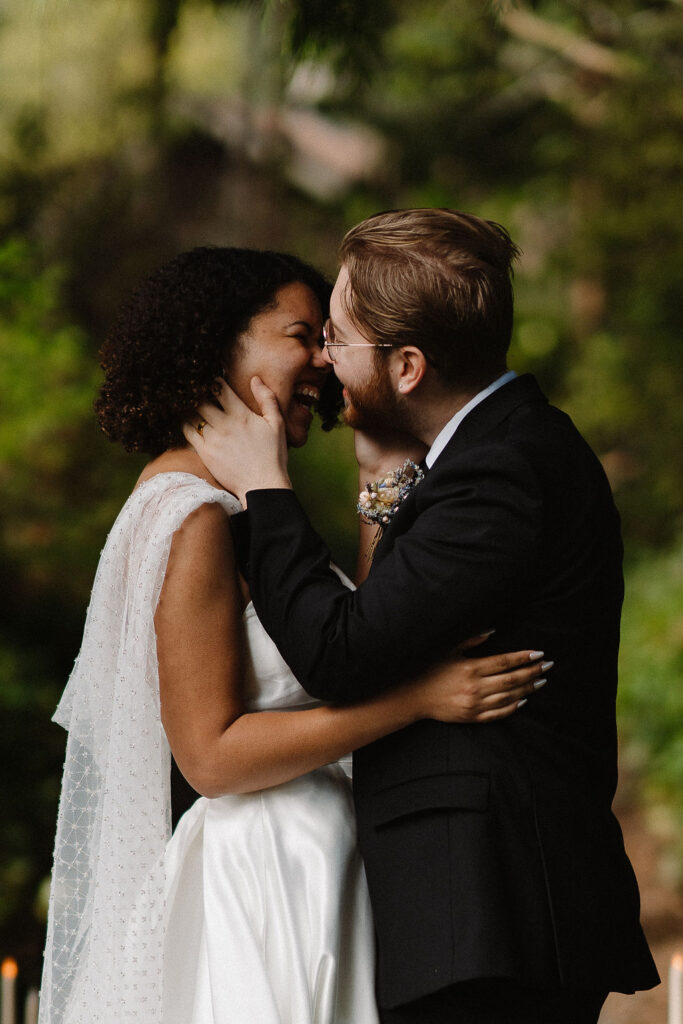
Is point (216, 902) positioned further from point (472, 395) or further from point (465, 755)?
point (472, 395)

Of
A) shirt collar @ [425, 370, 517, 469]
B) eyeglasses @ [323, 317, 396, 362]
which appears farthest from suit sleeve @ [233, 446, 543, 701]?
eyeglasses @ [323, 317, 396, 362]

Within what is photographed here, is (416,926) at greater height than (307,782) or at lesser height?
lesser

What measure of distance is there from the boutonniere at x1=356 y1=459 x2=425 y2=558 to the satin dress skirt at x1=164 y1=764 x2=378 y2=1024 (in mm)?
498

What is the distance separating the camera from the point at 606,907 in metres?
1.59

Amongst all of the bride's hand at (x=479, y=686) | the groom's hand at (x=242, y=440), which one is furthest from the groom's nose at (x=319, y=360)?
the bride's hand at (x=479, y=686)

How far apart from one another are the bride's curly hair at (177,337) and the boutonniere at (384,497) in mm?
357

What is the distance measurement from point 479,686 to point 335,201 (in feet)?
13.9

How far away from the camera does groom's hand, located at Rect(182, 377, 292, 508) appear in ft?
5.77

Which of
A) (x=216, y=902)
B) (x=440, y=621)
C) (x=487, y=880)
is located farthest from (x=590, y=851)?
(x=216, y=902)

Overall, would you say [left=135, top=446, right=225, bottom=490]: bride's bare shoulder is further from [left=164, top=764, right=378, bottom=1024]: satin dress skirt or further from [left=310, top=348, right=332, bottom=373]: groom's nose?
[left=164, top=764, right=378, bottom=1024]: satin dress skirt

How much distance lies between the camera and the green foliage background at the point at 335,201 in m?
4.39

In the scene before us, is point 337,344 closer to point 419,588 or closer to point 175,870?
point 419,588

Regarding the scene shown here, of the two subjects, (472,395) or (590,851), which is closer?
(590,851)

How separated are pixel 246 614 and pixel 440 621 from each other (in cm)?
40
